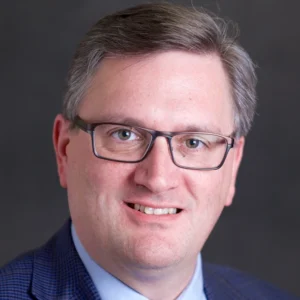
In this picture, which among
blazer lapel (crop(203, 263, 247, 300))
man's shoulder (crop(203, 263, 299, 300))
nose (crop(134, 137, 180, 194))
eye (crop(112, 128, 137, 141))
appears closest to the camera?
nose (crop(134, 137, 180, 194))

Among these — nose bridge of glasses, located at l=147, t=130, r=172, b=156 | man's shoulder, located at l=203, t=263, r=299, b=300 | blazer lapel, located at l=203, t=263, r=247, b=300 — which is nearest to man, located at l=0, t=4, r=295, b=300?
nose bridge of glasses, located at l=147, t=130, r=172, b=156

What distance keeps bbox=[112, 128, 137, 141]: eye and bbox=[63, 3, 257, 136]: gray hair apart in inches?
10.1

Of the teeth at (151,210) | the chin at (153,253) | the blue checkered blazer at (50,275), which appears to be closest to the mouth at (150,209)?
the teeth at (151,210)

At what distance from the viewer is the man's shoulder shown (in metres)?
4.12

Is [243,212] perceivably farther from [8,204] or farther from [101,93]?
[101,93]

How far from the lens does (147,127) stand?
11.3 ft

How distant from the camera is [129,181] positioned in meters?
3.42

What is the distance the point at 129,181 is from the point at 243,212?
8.18 ft

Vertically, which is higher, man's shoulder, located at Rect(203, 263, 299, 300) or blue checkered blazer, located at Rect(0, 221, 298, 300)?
blue checkered blazer, located at Rect(0, 221, 298, 300)

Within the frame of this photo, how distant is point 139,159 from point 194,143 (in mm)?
255

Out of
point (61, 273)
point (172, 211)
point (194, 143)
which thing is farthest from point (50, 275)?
point (194, 143)

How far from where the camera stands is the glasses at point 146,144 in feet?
11.3

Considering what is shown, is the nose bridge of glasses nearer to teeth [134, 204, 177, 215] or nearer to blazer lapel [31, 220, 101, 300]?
teeth [134, 204, 177, 215]

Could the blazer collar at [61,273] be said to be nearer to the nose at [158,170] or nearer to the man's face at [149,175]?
the man's face at [149,175]
